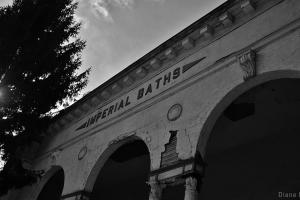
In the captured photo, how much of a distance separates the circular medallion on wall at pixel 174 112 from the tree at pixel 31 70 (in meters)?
5.33

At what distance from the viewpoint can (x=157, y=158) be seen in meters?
8.33

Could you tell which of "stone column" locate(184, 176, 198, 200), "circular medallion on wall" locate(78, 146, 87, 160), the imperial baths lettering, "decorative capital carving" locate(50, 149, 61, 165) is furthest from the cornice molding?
"stone column" locate(184, 176, 198, 200)

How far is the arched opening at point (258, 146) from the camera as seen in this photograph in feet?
28.0

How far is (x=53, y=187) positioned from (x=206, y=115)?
10.3 metres

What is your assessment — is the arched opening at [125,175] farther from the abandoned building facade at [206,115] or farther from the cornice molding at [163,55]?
the cornice molding at [163,55]

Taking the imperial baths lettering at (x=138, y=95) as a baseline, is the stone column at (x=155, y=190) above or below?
below

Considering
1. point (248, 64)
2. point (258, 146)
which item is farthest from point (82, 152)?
point (248, 64)

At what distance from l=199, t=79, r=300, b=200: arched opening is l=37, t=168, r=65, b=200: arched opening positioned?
698 centimetres

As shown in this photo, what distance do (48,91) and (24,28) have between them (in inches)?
94.4

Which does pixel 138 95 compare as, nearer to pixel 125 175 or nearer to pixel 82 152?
pixel 82 152

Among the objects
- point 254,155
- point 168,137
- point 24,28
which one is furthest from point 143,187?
point 24,28

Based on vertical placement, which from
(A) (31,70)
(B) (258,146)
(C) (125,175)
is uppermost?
(A) (31,70)

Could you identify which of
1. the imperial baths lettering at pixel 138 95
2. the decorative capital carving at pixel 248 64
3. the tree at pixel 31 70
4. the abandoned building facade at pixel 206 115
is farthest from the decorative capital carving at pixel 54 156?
the decorative capital carving at pixel 248 64

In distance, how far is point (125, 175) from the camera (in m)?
14.4
